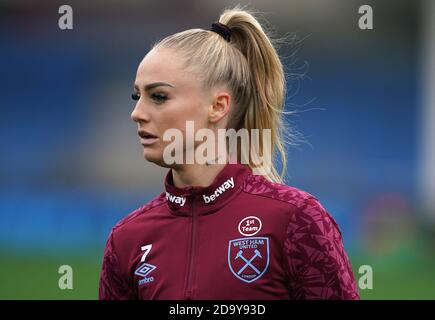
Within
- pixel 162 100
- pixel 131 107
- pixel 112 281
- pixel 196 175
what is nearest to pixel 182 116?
pixel 162 100

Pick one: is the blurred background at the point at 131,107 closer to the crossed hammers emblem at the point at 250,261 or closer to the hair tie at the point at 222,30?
the hair tie at the point at 222,30

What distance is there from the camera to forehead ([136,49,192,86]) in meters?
2.34

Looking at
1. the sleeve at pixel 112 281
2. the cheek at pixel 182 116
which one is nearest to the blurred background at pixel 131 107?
the sleeve at pixel 112 281

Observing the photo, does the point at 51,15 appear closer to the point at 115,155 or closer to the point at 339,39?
the point at 115,155

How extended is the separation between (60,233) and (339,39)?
189 inches

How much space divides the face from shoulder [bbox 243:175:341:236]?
30cm

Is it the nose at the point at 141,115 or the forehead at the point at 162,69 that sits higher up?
the forehead at the point at 162,69

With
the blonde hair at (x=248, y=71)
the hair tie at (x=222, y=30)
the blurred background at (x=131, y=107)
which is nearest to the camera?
the blonde hair at (x=248, y=71)

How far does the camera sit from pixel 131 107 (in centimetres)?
1089

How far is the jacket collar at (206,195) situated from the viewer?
234 cm

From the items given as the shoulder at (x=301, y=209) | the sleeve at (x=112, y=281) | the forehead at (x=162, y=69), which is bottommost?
the sleeve at (x=112, y=281)

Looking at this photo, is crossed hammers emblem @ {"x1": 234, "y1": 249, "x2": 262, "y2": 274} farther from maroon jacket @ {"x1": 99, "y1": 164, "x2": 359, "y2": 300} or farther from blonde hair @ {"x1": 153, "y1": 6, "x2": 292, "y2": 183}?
blonde hair @ {"x1": 153, "y1": 6, "x2": 292, "y2": 183}

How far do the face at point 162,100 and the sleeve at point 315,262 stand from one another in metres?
0.45

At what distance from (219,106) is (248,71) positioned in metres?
0.19
